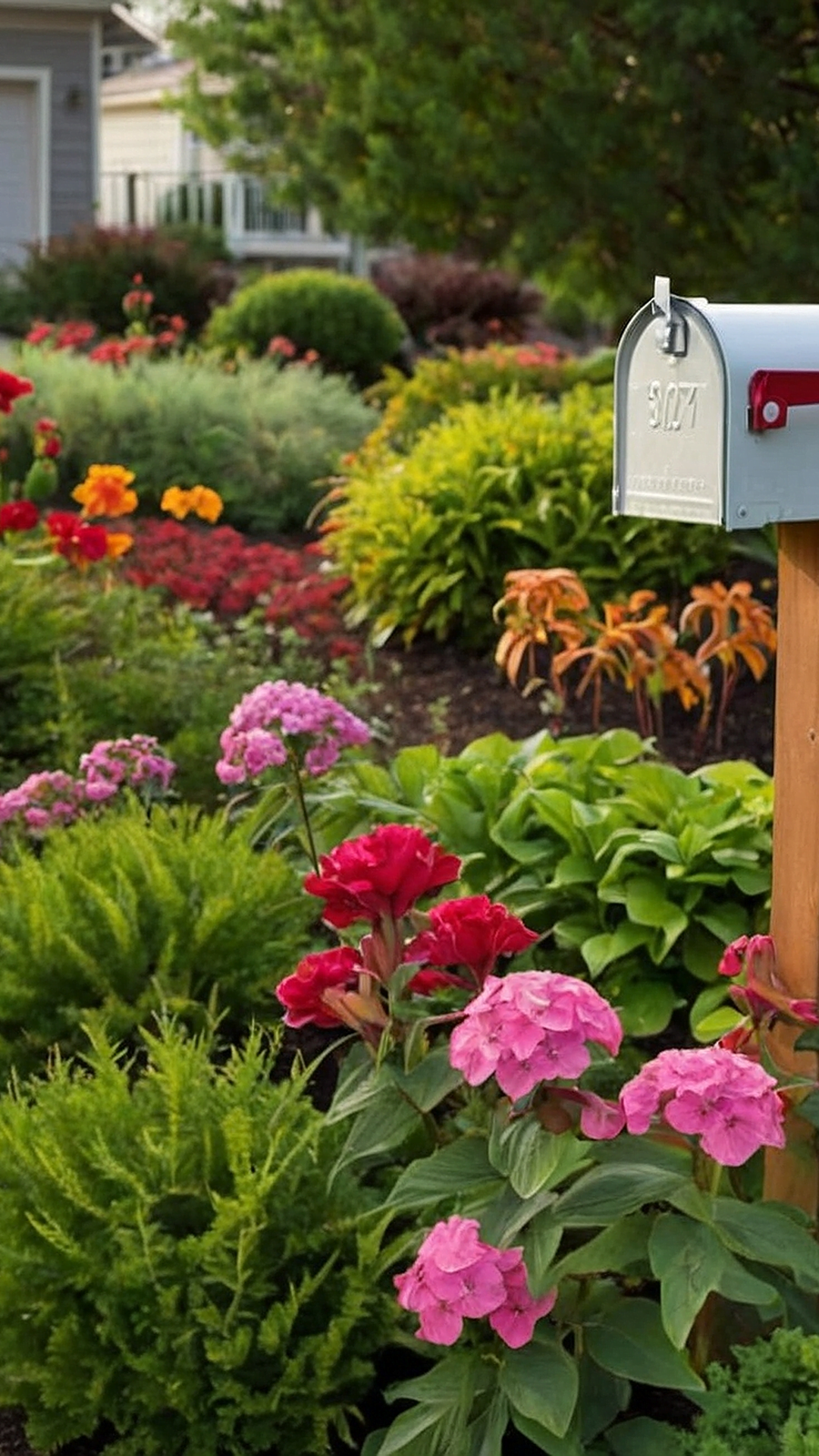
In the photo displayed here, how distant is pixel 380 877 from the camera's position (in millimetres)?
2527

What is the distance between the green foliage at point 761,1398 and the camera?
235 cm

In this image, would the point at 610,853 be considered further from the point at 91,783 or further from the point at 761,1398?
the point at 761,1398

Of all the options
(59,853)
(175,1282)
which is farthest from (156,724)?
(175,1282)

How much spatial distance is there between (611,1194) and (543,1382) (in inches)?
9.0

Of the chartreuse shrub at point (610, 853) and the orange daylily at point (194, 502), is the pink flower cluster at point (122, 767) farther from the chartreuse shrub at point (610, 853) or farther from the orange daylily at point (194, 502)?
the orange daylily at point (194, 502)

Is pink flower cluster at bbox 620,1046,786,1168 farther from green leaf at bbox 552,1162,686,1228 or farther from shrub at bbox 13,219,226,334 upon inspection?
shrub at bbox 13,219,226,334

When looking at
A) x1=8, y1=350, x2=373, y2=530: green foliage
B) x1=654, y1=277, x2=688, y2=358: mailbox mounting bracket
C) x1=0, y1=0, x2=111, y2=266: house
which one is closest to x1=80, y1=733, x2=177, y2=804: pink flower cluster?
x1=654, y1=277, x2=688, y2=358: mailbox mounting bracket

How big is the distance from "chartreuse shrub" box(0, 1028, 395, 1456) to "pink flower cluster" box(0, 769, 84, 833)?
1.42 meters

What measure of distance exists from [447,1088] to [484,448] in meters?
5.05

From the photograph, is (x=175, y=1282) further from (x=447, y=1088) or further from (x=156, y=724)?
(x=156, y=724)

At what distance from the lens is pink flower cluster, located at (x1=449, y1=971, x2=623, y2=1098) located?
228cm

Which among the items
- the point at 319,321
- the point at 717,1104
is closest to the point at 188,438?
the point at 319,321

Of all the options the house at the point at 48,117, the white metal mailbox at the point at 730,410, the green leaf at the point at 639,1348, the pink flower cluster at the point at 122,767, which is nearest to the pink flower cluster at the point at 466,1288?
the green leaf at the point at 639,1348

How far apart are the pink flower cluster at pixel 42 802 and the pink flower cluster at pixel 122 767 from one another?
0.05 m
